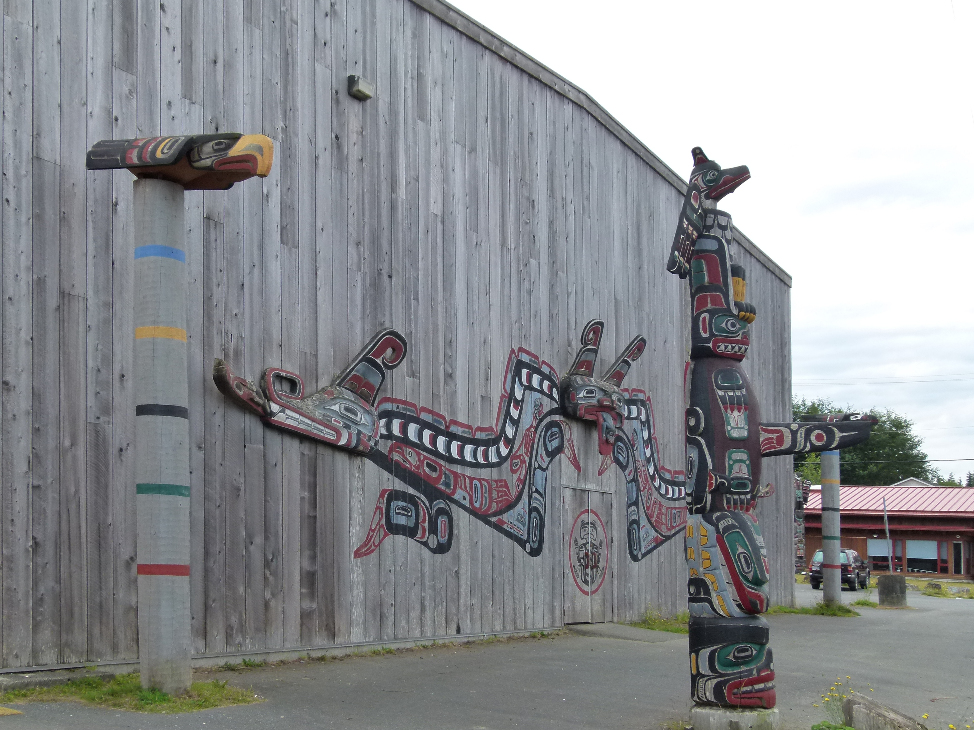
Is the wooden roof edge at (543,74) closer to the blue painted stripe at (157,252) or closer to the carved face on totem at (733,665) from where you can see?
the blue painted stripe at (157,252)

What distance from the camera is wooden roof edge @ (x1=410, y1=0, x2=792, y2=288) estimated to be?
11.6 metres

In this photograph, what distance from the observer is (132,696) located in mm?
6402

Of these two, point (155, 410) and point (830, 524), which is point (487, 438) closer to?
point (155, 410)

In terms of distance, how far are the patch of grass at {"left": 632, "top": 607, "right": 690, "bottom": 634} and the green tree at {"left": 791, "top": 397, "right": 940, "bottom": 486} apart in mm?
52944

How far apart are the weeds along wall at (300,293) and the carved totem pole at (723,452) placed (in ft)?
12.2

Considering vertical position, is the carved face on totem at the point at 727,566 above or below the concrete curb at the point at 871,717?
above

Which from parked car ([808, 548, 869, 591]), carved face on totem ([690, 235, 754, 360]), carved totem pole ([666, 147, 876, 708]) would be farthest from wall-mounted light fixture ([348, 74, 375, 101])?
parked car ([808, 548, 869, 591])

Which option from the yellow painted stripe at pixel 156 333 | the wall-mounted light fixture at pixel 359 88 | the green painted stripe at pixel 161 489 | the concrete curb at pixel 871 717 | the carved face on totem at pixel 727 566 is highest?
the wall-mounted light fixture at pixel 359 88

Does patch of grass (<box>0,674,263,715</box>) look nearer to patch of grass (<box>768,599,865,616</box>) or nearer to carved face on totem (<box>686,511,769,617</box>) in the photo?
carved face on totem (<box>686,511,769,617</box>)

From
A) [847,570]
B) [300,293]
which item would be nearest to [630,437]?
[300,293]

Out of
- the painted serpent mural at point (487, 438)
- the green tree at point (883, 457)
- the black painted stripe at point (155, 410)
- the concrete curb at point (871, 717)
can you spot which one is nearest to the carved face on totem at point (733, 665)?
the concrete curb at point (871, 717)

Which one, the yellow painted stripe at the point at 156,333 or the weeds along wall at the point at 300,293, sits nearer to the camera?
the yellow painted stripe at the point at 156,333

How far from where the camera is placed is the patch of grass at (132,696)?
20.4 feet

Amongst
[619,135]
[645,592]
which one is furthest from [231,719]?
[619,135]
